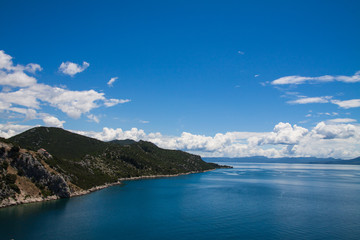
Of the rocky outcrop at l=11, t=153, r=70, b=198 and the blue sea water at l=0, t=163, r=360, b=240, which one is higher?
the rocky outcrop at l=11, t=153, r=70, b=198

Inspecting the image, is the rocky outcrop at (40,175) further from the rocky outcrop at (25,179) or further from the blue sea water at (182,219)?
the blue sea water at (182,219)

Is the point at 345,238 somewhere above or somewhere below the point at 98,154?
below

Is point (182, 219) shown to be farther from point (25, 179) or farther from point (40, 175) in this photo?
point (25, 179)

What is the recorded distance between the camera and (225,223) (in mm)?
68188

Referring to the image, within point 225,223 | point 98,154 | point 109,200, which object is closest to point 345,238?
point 225,223

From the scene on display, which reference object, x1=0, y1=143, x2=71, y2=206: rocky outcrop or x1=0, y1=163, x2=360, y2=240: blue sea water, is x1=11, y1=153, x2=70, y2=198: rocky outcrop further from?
x1=0, y1=163, x2=360, y2=240: blue sea water

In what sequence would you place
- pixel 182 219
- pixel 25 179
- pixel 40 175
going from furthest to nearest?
pixel 40 175 → pixel 25 179 → pixel 182 219

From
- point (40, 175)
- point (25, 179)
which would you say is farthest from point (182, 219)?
point (25, 179)

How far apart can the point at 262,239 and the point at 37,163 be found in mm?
87768

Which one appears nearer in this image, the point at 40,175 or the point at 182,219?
the point at 182,219

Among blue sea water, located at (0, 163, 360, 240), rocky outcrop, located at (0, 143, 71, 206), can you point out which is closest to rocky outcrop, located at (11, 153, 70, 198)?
rocky outcrop, located at (0, 143, 71, 206)

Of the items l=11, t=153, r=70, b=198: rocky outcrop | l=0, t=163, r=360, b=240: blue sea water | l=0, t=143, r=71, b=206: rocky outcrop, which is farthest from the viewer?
l=11, t=153, r=70, b=198: rocky outcrop

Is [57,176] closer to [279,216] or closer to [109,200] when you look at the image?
[109,200]

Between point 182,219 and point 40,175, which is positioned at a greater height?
point 40,175
